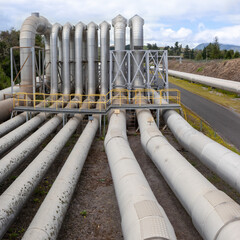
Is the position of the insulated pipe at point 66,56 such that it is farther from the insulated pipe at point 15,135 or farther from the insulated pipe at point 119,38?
the insulated pipe at point 15,135

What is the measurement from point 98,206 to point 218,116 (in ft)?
60.9

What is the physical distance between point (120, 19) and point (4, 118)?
14.8 m

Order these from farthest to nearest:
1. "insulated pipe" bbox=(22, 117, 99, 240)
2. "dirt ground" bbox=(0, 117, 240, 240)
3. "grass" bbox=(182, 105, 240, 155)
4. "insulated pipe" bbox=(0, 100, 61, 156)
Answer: "grass" bbox=(182, 105, 240, 155) → "insulated pipe" bbox=(0, 100, 61, 156) → "dirt ground" bbox=(0, 117, 240, 240) → "insulated pipe" bbox=(22, 117, 99, 240)

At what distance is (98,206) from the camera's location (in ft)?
38.2

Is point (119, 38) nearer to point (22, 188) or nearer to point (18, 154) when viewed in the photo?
point (18, 154)

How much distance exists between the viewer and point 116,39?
26984mm

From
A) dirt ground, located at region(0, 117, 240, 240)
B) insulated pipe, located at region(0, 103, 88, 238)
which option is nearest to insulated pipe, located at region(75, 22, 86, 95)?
dirt ground, located at region(0, 117, 240, 240)

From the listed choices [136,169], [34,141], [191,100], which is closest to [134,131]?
[34,141]

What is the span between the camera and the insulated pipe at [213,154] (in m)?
10.7

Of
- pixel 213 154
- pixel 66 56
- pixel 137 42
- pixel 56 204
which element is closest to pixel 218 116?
pixel 137 42

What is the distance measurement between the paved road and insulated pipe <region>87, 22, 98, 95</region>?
11.5 m

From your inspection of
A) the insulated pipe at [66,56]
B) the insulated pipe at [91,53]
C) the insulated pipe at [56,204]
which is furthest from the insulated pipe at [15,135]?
the insulated pipe at [91,53]

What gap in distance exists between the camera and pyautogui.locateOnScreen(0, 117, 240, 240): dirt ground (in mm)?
9852

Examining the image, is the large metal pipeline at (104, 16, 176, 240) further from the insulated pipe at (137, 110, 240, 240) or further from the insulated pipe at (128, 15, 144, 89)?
the insulated pipe at (128, 15, 144, 89)
